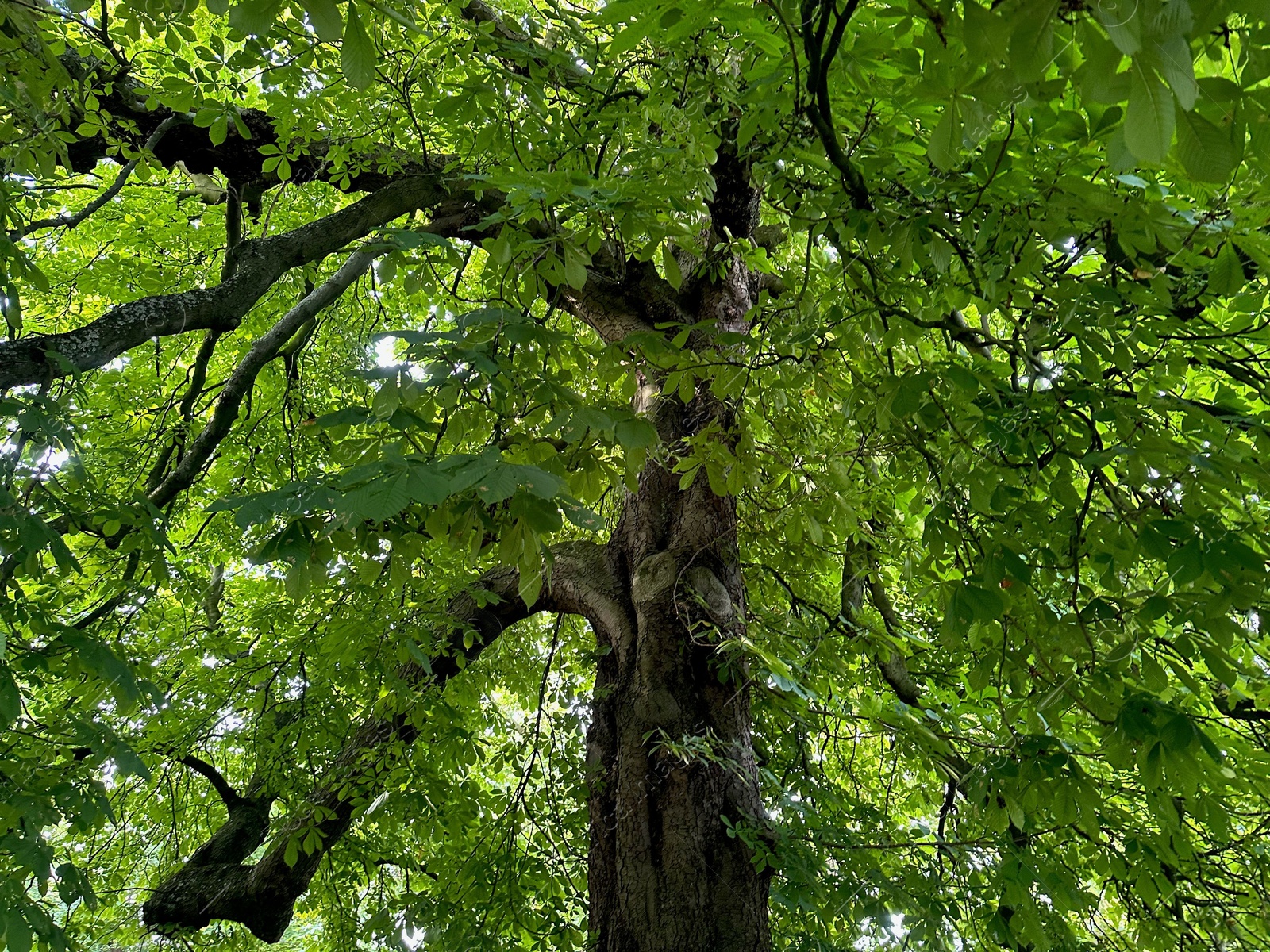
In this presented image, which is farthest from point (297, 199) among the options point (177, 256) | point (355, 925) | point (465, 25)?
point (355, 925)

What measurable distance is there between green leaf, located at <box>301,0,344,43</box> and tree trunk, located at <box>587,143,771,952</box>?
5.22 ft

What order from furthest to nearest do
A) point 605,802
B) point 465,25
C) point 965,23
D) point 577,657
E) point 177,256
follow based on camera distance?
1. point 177,256
2. point 577,657
3. point 605,802
4. point 465,25
5. point 965,23

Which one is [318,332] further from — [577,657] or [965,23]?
[965,23]

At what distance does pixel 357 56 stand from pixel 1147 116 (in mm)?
1181

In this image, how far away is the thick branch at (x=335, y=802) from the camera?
3338 mm

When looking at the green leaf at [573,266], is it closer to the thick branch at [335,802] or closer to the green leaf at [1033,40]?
the green leaf at [1033,40]

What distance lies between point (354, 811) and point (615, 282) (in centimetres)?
276

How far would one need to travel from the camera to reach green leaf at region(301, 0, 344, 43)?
1.01 m

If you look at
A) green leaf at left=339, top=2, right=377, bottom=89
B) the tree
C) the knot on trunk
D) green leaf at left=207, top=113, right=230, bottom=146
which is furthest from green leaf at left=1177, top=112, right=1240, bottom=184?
green leaf at left=207, top=113, right=230, bottom=146

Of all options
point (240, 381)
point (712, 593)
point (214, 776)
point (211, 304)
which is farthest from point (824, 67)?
point (214, 776)

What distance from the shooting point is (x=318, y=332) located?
19.2 feet

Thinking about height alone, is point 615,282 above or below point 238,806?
above

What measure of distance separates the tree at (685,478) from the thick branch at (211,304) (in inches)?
0.7

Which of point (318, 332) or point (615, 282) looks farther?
point (318, 332)
